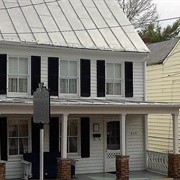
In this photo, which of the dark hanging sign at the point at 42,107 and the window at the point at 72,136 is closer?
the dark hanging sign at the point at 42,107

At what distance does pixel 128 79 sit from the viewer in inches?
886

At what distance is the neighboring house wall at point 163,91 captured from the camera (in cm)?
2691

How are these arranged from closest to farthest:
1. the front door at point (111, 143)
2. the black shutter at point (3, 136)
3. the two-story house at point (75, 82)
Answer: the black shutter at point (3, 136)
the two-story house at point (75, 82)
the front door at point (111, 143)

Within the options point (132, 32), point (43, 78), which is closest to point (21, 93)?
point (43, 78)

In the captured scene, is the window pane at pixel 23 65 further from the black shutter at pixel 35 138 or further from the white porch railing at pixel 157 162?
the white porch railing at pixel 157 162

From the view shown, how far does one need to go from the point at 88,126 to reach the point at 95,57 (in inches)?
116

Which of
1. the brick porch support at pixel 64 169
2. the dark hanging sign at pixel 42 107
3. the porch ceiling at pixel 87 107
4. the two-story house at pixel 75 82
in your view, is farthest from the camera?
the two-story house at pixel 75 82

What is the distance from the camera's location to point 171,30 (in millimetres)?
50969

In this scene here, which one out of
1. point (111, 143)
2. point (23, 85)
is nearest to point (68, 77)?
point (23, 85)

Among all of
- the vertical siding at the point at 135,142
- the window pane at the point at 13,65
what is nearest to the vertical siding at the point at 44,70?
the window pane at the point at 13,65

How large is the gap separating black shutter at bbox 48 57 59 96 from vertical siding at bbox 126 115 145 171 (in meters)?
4.07

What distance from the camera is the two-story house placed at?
792 inches

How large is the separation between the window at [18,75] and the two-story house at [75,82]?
0.13 ft

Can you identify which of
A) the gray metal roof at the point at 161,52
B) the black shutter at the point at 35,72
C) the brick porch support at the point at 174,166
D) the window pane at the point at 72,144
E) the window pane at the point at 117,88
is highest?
the gray metal roof at the point at 161,52
